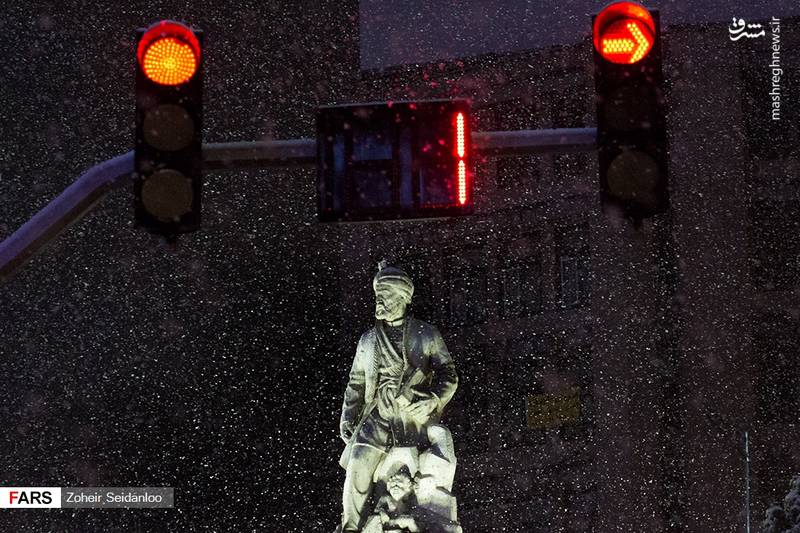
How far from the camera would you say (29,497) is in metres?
18.9

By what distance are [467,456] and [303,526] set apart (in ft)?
18.5

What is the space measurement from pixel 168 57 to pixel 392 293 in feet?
17.7

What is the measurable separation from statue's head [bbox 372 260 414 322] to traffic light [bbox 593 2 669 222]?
17.5 ft

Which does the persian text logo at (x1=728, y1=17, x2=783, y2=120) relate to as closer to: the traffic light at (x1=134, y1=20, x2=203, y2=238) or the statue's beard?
the statue's beard

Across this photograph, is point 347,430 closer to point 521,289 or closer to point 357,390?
point 357,390

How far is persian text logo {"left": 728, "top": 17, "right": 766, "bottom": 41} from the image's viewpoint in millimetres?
22000

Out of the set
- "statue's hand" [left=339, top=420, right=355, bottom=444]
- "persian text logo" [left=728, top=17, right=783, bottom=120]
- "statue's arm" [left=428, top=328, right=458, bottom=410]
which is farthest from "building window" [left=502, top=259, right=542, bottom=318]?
"statue's hand" [left=339, top=420, right=355, bottom=444]

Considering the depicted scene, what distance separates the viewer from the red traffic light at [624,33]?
2986 millimetres

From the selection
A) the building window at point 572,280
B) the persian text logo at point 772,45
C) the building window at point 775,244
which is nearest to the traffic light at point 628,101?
the building window at point 775,244

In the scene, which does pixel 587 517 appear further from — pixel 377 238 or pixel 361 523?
pixel 361 523

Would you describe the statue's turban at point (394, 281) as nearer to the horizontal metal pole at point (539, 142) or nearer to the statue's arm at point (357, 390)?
the statue's arm at point (357, 390)

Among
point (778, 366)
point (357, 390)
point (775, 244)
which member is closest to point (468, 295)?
point (775, 244)

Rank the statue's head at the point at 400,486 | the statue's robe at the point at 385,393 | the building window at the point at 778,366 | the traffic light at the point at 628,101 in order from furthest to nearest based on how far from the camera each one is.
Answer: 1. the building window at the point at 778,366
2. the statue's robe at the point at 385,393
3. the statue's head at the point at 400,486
4. the traffic light at the point at 628,101

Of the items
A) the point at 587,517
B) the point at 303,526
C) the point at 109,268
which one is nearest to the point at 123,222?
the point at 109,268
